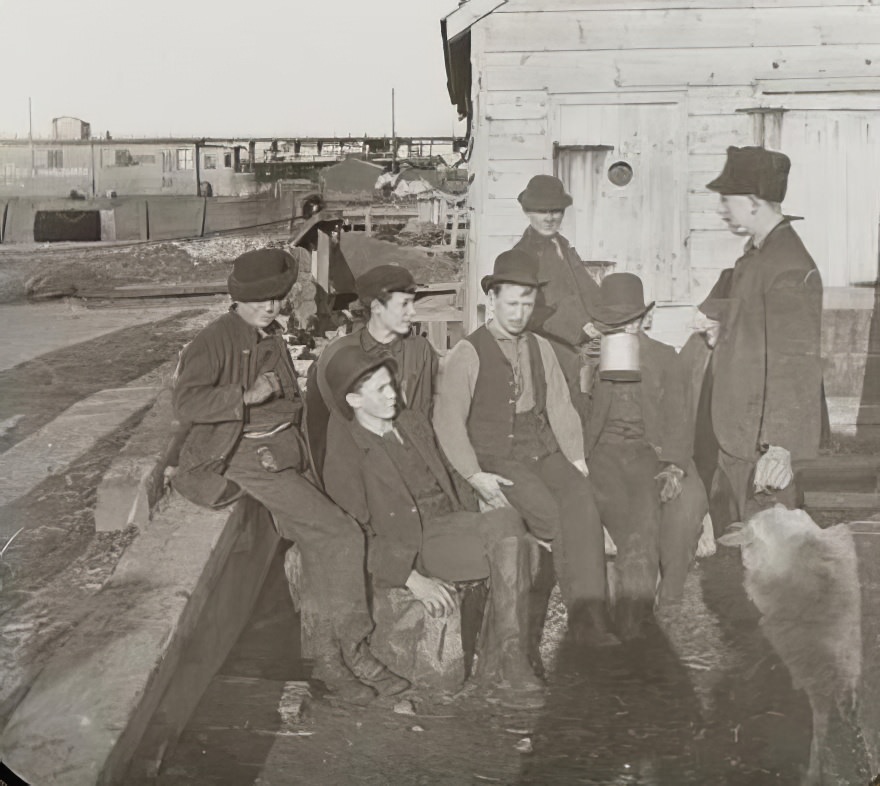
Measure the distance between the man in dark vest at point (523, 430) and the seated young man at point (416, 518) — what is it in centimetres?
10

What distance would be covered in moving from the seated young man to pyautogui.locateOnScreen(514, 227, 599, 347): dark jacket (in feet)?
2.09

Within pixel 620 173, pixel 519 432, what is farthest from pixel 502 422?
pixel 620 173

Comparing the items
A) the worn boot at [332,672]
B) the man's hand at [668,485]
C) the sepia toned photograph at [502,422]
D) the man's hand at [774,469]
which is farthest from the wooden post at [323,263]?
the man's hand at [774,469]

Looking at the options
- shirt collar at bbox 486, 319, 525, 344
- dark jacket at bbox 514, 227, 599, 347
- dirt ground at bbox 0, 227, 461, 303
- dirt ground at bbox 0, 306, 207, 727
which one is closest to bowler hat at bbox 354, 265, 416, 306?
dirt ground at bbox 0, 227, 461, 303

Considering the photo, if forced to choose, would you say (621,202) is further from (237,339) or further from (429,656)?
(429,656)

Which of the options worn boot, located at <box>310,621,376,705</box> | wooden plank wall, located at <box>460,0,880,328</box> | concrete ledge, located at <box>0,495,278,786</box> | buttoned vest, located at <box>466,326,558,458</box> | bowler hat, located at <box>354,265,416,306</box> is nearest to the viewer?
concrete ledge, located at <box>0,495,278,786</box>

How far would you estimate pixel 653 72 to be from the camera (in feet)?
13.1

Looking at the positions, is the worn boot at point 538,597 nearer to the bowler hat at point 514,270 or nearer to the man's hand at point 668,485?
the man's hand at point 668,485

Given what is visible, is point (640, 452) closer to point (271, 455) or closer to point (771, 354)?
point (771, 354)

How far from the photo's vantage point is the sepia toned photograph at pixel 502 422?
12.0 ft

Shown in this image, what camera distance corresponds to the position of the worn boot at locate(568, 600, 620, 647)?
12.7 ft

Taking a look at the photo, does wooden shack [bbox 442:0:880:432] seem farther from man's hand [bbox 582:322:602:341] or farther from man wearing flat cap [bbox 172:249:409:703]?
man wearing flat cap [bbox 172:249:409:703]

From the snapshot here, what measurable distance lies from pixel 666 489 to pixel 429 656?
1.12 metres

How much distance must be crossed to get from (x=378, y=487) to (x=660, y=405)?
1152 millimetres
